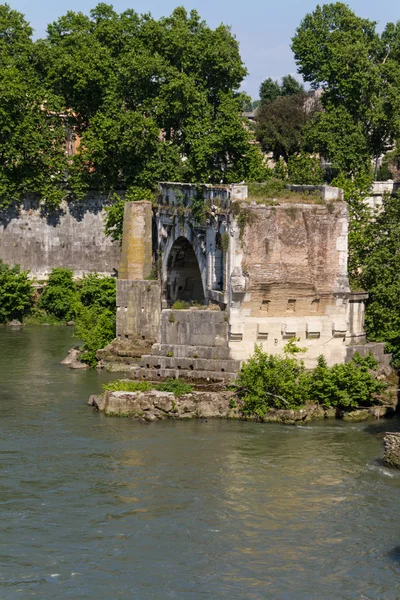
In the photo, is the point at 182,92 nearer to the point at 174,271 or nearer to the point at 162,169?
the point at 162,169

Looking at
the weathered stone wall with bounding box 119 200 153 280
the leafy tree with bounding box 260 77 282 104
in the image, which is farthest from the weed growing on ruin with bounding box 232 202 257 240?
the leafy tree with bounding box 260 77 282 104

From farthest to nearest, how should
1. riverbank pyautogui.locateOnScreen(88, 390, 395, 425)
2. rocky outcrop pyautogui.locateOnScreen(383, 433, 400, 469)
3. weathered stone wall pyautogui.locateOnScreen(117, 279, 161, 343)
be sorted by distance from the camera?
weathered stone wall pyautogui.locateOnScreen(117, 279, 161, 343) → riverbank pyautogui.locateOnScreen(88, 390, 395, 425) → rocky outcrop pyautogui.locateOnScreen(383, 433, 400, 469)

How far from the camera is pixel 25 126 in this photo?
5259 centimetres

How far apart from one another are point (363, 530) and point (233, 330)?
9.77 metres

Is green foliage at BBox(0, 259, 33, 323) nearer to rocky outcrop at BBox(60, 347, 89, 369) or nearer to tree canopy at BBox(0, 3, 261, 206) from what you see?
tree canopy at BBox(0, 3, 261, 206)

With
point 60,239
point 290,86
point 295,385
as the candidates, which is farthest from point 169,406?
point 290,86

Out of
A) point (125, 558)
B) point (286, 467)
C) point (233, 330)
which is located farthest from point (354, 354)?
point (125, 558)

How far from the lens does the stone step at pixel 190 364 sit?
103 feet

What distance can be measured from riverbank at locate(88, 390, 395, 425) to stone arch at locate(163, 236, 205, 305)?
9.34 metres

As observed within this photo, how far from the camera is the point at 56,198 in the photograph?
5412 cm

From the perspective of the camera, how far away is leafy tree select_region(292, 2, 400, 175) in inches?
2085

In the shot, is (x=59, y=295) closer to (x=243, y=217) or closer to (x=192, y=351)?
(x=192, y=351)

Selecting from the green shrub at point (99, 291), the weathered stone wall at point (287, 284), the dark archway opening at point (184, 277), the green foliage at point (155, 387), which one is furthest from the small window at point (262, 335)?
the green shrub at point (99, 291)

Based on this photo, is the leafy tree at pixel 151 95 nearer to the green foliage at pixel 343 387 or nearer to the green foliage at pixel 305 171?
the green foliage at pixel 305 171
